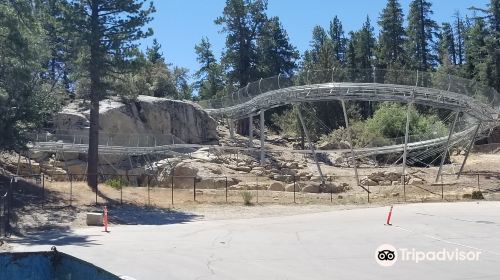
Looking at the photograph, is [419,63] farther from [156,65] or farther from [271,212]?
[271,212]

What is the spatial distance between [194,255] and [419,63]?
8056 cm

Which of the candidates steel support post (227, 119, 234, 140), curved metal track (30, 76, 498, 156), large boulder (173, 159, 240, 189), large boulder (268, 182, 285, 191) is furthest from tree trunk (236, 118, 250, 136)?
large boulder (268, 182, 285, 191)

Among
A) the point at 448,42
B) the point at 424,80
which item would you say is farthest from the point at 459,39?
the point at 424,80

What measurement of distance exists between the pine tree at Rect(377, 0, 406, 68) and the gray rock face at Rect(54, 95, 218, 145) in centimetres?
4019

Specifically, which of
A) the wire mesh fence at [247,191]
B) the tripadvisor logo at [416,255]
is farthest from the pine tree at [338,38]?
the tripadvisor logo at [416,255]

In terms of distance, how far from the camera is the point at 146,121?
2238 inches

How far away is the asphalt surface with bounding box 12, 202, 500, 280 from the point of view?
556 inches

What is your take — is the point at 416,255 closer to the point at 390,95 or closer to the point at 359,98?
the point at 390,95

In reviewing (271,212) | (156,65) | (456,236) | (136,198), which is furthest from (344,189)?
(156,65)

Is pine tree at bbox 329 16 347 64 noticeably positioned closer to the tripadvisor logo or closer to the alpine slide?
the alpine slide

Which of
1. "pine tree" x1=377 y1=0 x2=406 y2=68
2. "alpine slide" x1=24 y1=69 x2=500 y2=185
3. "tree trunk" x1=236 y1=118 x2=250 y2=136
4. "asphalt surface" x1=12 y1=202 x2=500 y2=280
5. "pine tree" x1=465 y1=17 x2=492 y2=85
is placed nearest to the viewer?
"asphalt surface" x1=12 y1=202 x2=500 y2=280

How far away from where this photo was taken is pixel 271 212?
112 ft

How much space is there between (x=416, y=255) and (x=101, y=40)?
1033 inches

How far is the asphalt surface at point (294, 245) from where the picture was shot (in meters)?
14.1
